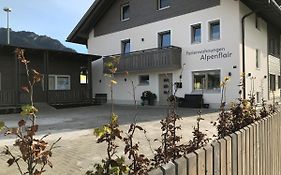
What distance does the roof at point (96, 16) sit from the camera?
19703mm

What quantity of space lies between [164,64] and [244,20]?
5645 millimetres

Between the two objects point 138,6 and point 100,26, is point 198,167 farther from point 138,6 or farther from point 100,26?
point 100,26

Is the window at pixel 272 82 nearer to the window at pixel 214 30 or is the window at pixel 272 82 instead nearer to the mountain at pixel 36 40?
the window at pixel 214 30

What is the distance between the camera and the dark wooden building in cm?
2124

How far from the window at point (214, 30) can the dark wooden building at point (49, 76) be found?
33.1 ft

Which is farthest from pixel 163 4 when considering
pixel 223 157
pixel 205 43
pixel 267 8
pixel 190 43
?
pixel 223 157

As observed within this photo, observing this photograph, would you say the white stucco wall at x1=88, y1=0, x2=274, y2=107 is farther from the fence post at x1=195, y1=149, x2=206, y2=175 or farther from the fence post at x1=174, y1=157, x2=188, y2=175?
the fence post at x1=174, y1=157, x2=188, y2=175

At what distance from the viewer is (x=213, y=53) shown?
19859 millimetres

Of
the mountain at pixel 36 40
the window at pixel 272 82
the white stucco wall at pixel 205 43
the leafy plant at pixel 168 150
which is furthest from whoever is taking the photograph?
the mountain at pixel 36 40

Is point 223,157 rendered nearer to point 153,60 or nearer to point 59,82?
point 153,60

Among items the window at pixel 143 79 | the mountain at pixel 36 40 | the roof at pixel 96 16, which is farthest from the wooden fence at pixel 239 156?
the mountain at pixel 36 40

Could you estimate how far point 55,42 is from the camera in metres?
65.8

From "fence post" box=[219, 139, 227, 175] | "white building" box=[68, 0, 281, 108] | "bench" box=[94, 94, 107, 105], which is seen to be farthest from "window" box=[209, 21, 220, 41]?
"fence post" box=[219, 139, 227, 175]

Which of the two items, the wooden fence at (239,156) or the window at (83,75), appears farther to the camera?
the window at (83,75)
